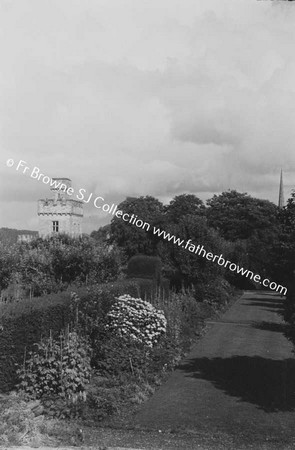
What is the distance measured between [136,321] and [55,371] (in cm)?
402

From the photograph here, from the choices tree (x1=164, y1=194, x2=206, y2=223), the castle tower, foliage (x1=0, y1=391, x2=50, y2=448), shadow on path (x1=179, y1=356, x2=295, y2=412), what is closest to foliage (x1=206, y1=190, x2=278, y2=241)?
tree (x1=164, y1=194, x2=206, y2=223)

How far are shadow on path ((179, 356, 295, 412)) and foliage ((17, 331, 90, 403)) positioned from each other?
3.05m

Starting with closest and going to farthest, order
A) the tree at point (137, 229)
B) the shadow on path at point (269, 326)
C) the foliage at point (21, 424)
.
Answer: the foliage at point (21, 424)
the shadow on path at point (269, 326)
the tree at point (137, 229)

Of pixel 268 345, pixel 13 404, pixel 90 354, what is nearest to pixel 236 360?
pixel 268 345

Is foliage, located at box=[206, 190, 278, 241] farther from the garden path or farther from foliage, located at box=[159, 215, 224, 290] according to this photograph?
the garden path

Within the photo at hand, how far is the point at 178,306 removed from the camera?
20172 mm

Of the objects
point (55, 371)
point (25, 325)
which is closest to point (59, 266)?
point (25, 325)

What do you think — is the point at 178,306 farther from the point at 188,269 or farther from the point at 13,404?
the point at 13,404

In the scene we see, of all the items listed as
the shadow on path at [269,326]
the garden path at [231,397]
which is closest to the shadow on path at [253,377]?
the garden path at [231,397]

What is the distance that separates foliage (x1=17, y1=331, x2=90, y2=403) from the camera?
9453mm

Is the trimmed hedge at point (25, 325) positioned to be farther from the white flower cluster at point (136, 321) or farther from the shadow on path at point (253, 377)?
the shadow on path at point (253, 377)

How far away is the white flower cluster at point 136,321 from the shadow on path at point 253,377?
3.75 feet

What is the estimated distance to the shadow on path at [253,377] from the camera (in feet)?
32.0

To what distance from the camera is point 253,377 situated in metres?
11.5
